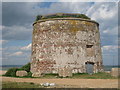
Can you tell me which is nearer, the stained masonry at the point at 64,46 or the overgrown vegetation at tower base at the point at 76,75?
the overgrown vegetation at tower base at the point at 76,75

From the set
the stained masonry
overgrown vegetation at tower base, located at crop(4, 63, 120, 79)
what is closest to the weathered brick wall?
the stained masonry

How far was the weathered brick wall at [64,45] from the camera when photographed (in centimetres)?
2112

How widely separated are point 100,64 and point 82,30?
4.46 m

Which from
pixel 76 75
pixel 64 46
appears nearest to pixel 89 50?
pixel 64 46

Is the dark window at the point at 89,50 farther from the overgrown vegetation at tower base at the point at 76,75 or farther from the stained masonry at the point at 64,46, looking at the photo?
the overgrown vegetation at tower base at the point at 76,75

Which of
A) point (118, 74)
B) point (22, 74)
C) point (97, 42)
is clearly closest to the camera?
point (118, 74)

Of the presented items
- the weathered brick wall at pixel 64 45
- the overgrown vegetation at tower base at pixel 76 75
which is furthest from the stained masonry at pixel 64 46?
the overgrown vegetation at tower base at pixel 76 75

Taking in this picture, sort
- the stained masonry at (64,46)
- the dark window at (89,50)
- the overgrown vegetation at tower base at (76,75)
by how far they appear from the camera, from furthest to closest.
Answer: the dark window at (89,50) < the stained masonry at (64,46) < the overgrown vegetation at tower base at (76,75)

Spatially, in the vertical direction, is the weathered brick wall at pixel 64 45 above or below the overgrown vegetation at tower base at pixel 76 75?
above

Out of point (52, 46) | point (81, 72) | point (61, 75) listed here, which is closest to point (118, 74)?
point (81, 72)

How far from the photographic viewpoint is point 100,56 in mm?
23672

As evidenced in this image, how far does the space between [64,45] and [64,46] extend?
0.33ft

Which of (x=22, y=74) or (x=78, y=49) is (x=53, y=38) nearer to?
(x=78, y=49)

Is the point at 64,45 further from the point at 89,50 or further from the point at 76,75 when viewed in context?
the point at 76,75
